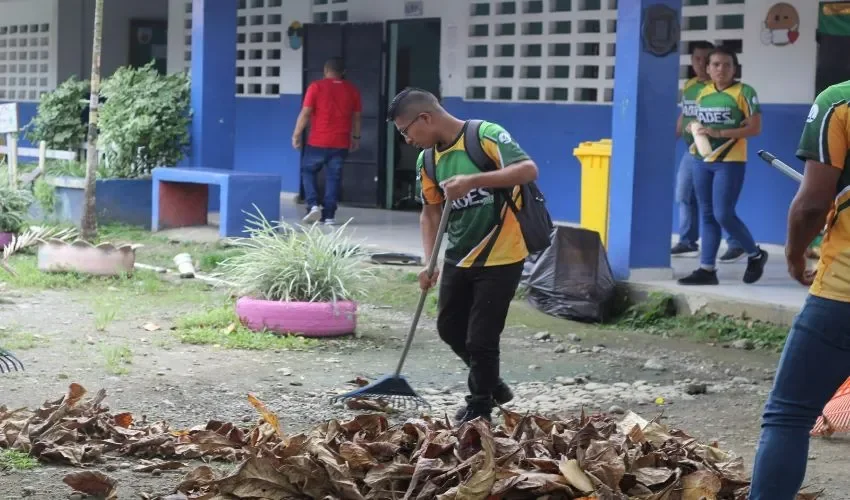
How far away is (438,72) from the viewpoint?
607 inches

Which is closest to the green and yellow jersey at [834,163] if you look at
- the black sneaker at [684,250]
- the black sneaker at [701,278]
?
the black sneaker at [701,278]

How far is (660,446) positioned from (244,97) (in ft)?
42.9

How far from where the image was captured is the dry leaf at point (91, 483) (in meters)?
4.90

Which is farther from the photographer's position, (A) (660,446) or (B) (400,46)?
(B) (400,46)

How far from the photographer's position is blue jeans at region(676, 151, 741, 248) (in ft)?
37.8

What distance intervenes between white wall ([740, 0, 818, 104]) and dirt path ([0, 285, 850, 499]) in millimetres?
3591

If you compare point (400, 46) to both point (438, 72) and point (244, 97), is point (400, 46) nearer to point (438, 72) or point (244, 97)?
point (438, 72)

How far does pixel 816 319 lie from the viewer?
3949 millimetres

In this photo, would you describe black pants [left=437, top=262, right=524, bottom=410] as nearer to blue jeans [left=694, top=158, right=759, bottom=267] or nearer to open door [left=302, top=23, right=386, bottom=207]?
blue jeans [left=694, top=158, right=759, bottom=267]

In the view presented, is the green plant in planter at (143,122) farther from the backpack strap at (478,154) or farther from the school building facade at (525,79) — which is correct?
the backpack strap at (478,154)

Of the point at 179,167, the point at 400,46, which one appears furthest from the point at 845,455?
the point at 400,46

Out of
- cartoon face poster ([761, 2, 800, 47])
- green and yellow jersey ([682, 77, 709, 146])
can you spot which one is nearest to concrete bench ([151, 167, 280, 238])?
green and yellow jersey ([682, 77, 709, 146])

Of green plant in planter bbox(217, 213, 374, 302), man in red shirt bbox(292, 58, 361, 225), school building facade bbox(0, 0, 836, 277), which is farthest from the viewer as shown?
man in red shirt bbox(292, 58, 361, 225)

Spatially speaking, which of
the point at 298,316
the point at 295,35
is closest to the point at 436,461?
the point at 298,316
